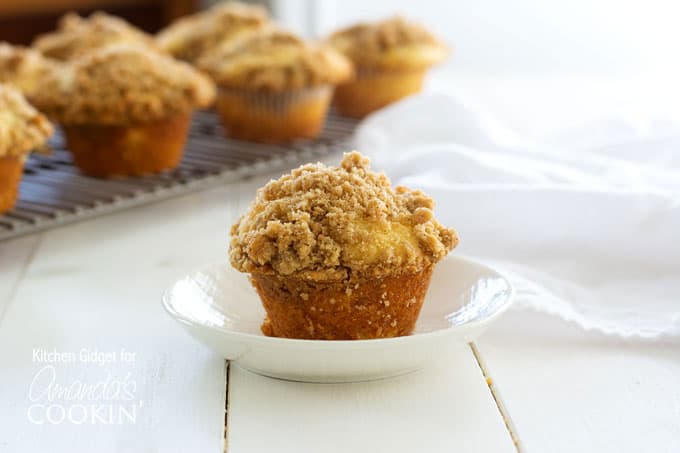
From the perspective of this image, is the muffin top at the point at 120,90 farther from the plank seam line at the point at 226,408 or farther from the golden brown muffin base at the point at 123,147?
the plank seam line at the point at 226,408

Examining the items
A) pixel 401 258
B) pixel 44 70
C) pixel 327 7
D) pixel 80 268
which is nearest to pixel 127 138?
pixel 44 70

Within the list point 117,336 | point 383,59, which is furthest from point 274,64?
point 117,336

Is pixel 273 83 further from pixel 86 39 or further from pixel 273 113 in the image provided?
pixel 86 39

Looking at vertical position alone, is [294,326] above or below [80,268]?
above

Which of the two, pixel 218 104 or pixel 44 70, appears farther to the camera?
pixel 218 104

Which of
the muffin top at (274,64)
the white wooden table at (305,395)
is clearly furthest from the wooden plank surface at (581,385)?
the muffin top at (274,64)

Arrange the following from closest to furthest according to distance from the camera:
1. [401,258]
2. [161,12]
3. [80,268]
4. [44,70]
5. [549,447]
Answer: [549,447] < [401,258] < [80,268] < [44,70] < [161,12]

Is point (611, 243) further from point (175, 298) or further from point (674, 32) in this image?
point (674, 32)
